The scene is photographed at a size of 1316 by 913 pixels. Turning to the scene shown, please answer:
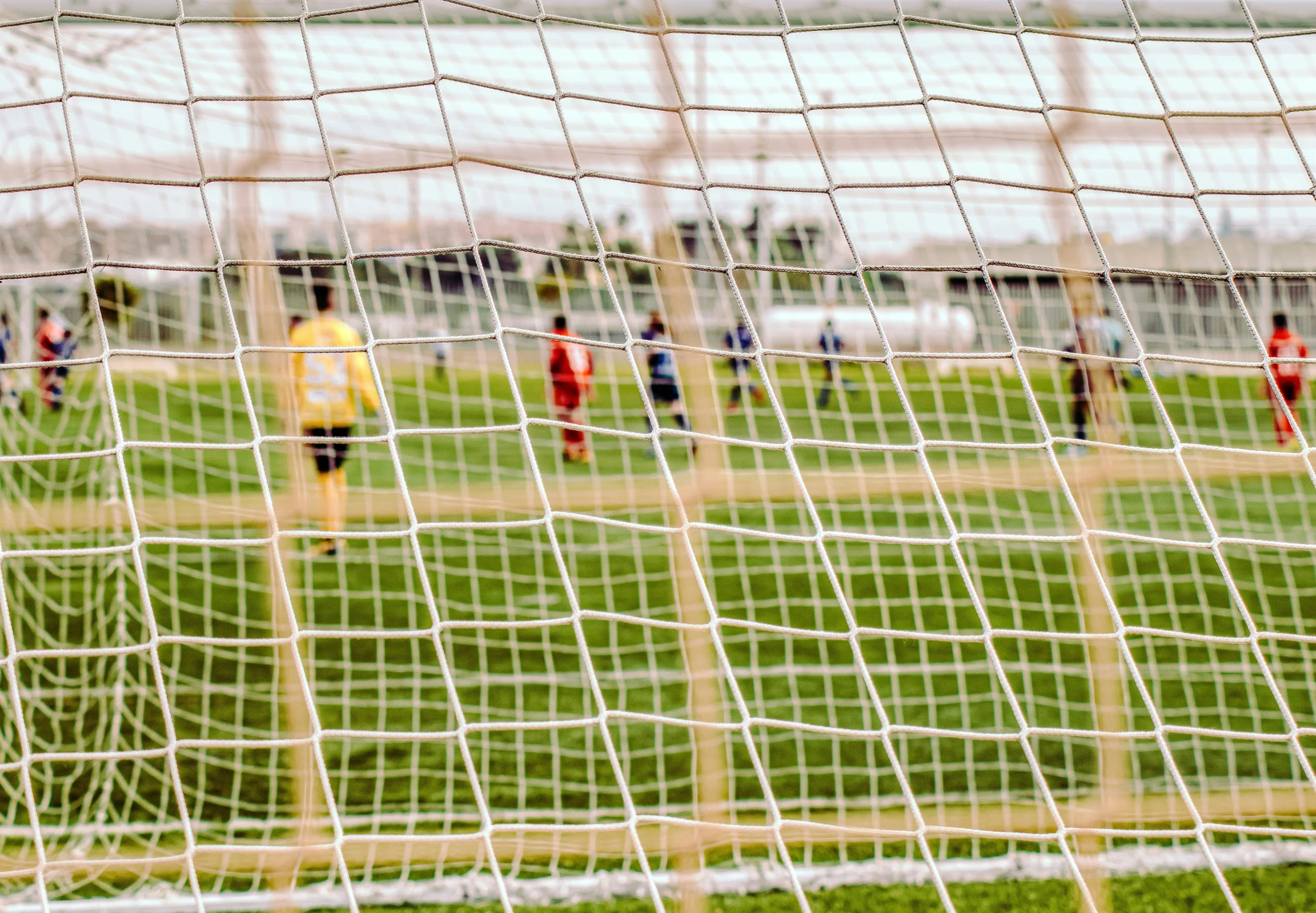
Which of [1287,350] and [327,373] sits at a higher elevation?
[327,373]

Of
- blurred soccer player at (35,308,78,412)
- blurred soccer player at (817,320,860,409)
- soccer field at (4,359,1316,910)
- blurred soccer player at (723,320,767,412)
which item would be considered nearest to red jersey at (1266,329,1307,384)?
soccer field at (4,359,1316,910)

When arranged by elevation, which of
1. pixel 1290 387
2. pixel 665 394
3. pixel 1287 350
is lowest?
pixel 1290 387

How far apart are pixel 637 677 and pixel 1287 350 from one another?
5.54 meters

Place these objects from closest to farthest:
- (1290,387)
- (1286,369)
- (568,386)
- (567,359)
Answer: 1. (568,386)
2. (567,359)
3. (1286,369)
4. (1290,387)

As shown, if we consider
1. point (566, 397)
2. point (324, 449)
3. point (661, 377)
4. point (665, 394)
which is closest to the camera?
point (324, 449)

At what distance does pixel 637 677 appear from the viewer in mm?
3283

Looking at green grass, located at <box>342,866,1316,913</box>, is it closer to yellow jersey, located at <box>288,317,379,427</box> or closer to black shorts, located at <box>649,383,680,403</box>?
yellow jersey, located at <box>288,317,379,427</box>

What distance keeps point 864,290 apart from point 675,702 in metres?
1.90

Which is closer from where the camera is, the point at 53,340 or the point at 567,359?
the point at 567,359

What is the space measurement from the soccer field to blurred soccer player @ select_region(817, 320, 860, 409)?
0.68m

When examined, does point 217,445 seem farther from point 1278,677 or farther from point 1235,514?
point 1235,514

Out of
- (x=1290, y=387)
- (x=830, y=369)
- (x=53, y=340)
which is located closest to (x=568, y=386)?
(x=830, y=369)

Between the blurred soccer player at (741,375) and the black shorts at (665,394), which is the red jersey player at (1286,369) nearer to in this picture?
the blurred soccer player at (741,375)

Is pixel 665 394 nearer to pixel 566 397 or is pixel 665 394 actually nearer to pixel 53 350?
pixel 566 397
